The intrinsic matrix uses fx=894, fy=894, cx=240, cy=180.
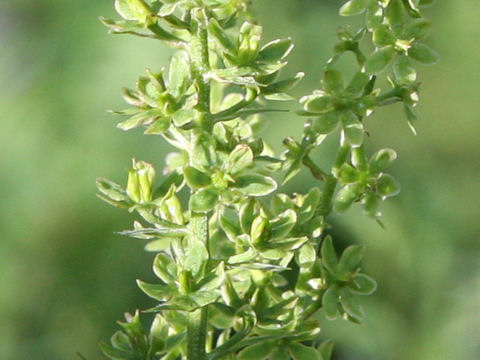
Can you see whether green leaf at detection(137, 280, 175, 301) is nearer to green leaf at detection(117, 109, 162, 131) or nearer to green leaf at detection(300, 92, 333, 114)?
green leaf at detection(117, 109, 162, 131)

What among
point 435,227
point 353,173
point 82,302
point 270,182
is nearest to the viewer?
point 270,182

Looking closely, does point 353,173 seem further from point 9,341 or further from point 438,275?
point 9,341

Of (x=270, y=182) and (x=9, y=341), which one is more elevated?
(x=270, y=182)

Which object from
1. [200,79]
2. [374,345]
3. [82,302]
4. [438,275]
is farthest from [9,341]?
[200,79]

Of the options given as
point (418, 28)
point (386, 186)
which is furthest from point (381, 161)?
point (418, 28)

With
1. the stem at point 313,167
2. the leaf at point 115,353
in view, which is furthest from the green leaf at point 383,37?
the leaf at point 115,353

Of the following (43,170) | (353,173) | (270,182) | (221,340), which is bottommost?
(43,170)

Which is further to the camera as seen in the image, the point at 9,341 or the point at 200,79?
the point at 9,341
